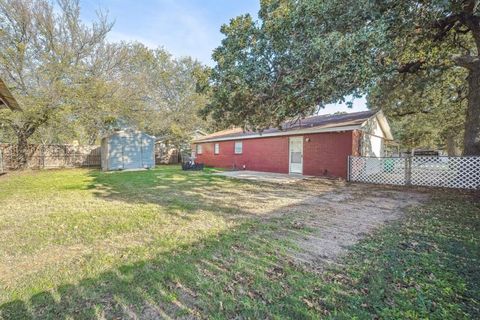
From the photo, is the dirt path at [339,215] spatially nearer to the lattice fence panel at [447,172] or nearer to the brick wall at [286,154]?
the lattice fence panel at [447,172]

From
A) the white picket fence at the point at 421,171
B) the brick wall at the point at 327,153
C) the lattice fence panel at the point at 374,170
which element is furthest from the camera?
the brick wall at the point at 327,153

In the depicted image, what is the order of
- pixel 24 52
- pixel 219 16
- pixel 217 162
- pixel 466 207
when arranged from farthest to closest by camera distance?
pixel 217 162, pixel 24 52, pixel 219 16, pixel 466 207

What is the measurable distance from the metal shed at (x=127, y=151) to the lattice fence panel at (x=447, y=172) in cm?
1584

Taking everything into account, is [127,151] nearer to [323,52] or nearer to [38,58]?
[38,58]

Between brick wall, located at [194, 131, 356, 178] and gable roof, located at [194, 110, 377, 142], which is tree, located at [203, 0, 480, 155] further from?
brick wall, located at [194, 131, 356, 178]

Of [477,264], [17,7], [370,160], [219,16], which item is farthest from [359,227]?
[17,7]

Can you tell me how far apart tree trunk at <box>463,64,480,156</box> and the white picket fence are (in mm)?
551

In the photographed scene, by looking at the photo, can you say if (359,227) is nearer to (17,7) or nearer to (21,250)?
(21,250)

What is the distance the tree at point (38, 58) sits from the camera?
14.0 m

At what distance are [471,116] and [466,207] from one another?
457 cm

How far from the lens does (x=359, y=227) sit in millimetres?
4473

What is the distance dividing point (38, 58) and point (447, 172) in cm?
2145

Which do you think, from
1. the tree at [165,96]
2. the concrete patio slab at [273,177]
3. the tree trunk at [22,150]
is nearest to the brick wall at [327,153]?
the concrete patio slab at [273,177]

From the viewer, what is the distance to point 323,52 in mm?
5766
